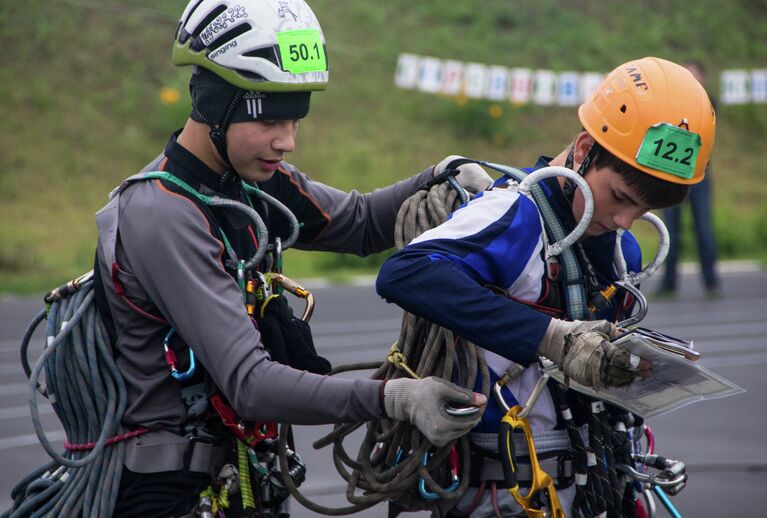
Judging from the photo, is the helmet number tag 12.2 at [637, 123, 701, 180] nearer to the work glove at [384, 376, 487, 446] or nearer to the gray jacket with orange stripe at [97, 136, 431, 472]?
the work glove at [384, 376, 487, 446]

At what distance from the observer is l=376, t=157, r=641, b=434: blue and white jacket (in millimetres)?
2932

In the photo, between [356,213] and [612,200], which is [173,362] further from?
[612,200]

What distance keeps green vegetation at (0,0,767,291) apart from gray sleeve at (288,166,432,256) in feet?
36.9

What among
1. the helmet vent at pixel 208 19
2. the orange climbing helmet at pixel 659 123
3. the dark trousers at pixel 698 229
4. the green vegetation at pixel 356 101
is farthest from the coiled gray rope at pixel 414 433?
the green vegetation at pixel 356 101

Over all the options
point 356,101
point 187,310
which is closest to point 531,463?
point 187,310

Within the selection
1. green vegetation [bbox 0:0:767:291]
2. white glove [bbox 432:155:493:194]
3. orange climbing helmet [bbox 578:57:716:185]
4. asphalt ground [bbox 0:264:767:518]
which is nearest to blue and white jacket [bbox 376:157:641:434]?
orange climbing helmet [bbox 578:57:716:185]

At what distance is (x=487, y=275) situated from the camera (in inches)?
120

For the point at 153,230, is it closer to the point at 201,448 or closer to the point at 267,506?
the point at 201,448

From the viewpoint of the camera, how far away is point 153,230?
9.64 feet

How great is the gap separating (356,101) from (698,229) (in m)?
10.6

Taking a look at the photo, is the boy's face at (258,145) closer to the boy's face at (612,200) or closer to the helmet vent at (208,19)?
the helmet vent at (208,19)

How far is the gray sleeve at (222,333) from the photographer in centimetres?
Result: 288

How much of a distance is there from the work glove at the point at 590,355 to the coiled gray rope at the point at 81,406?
1.20 metres

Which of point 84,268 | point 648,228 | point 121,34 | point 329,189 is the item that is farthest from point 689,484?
point 121,34
